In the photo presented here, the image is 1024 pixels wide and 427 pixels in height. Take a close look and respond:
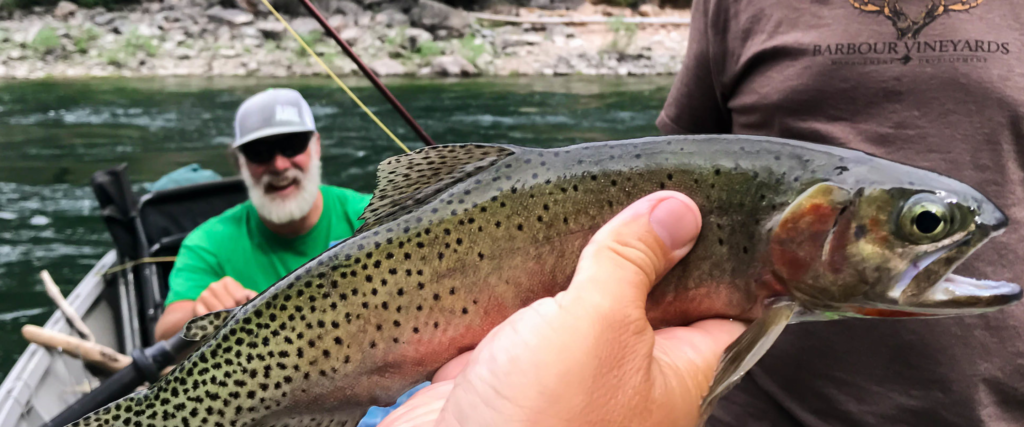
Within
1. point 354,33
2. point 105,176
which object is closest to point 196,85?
point 354,33

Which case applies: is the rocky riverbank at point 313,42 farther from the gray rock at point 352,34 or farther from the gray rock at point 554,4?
the gray rock at point 554,4

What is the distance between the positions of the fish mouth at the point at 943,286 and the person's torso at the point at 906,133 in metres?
0.33

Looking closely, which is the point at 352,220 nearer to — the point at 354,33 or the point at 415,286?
the point at 415,286

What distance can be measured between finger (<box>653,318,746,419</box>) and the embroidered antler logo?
0.80 metres

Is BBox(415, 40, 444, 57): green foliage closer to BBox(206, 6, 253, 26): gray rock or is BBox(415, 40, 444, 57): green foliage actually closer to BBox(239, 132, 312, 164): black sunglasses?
BBox(206, 6, 253, 26): gray rock

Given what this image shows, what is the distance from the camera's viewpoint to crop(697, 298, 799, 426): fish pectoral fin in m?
0.99

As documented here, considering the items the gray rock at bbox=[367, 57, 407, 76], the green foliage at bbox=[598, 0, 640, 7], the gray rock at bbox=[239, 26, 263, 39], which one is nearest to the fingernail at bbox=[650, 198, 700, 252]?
the gray rock at bbox=[367, 57, 407, 76]

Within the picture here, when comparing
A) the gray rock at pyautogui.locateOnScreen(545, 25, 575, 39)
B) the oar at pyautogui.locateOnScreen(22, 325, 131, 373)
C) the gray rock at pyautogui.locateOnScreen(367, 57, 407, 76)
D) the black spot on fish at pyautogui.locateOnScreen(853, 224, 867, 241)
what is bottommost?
the oar at pyautogui.locateOnScreen(22, 325, 131, 373)

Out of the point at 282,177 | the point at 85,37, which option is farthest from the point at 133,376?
the point at 85,37

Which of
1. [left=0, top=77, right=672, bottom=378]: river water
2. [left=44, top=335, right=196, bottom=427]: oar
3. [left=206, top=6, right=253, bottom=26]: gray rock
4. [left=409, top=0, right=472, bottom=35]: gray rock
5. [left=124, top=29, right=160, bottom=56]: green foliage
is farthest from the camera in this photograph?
[left=409, top=0, right=472, bottom=35]: gray rock

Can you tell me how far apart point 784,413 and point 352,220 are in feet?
9.11

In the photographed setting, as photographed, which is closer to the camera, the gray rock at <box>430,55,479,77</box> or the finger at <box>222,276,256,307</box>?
the finger at <box>222,276,256,307</box>

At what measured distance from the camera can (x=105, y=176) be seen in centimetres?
378

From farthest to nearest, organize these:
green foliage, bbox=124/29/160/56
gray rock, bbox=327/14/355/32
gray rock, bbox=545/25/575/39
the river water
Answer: gray rock, bbox=545/25/575/39
gray rock, bbox=327/14/355/32
green foliage, bbox=124/29/160/56
the river water
